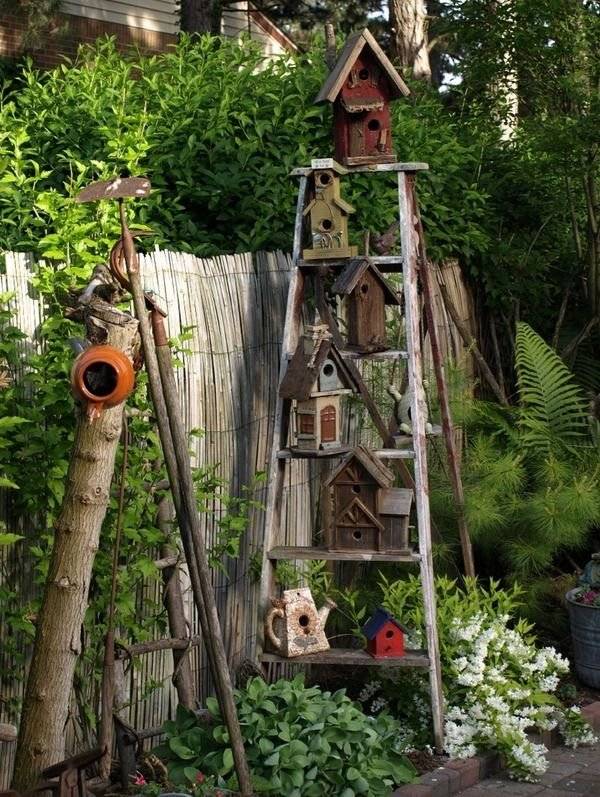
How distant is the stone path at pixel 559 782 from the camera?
4949 millimetres

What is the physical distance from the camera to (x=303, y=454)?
17.0 ft

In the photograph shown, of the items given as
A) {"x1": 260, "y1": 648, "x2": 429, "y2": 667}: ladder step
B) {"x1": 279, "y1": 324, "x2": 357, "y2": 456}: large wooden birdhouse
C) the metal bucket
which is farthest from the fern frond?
{"x1": 260, "y1": 648, "x2": 429, "y2": 667}: ladder step

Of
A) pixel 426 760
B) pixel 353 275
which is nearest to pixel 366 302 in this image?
pixel 353 275

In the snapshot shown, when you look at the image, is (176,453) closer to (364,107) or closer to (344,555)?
(344,555)

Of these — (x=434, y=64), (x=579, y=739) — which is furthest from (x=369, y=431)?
(x=434, y=64)

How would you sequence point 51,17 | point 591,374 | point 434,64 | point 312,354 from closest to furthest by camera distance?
point 312,354
point 591,374
point 51,17
point 434,64

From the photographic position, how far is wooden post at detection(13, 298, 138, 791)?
3615 millimetres

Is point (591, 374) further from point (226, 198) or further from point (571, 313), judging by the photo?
point (226, 198)

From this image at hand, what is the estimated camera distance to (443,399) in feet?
19.4

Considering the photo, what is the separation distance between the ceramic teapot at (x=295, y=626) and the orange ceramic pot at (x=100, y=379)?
1.83m

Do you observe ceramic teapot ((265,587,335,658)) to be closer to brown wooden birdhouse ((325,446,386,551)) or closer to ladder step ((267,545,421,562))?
ladder step ((267,545,421,562))

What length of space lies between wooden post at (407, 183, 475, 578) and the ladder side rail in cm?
58

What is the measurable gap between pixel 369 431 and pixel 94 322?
9.53 ft

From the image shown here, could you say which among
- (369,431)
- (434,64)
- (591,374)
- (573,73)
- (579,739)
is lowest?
(579,739)
